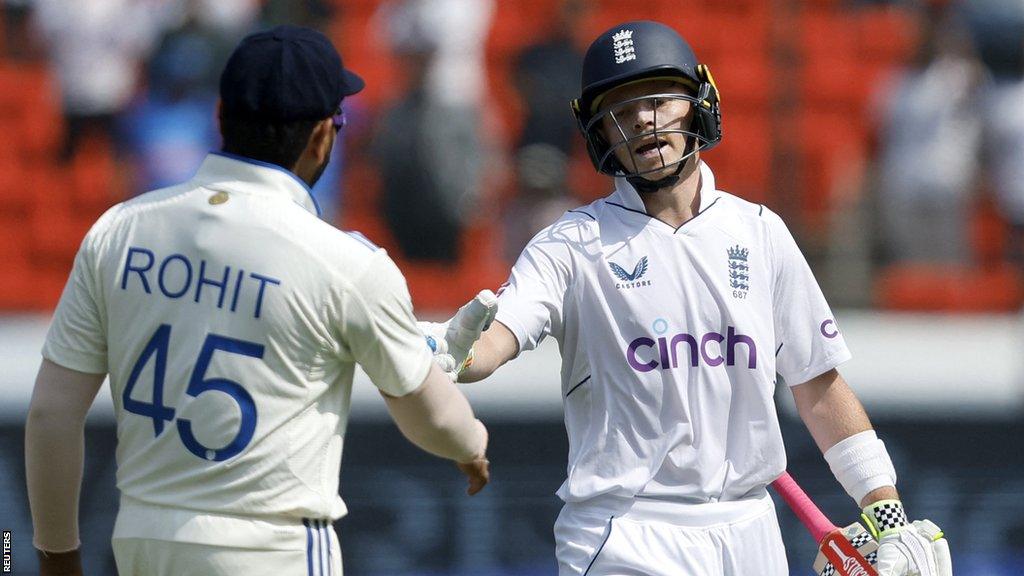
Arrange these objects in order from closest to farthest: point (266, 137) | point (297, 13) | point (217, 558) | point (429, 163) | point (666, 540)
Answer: point (217, 558) < point (266, 137) < point (666, 540) < point (429, 163) < point (297, 13)

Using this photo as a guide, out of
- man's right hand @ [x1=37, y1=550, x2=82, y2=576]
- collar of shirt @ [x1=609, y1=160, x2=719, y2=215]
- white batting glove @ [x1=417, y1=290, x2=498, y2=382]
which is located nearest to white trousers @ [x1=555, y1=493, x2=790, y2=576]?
white batting glove @ [x1=417, y1=290, x2=498, y2=382]

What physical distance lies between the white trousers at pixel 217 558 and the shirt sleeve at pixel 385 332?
36 cm

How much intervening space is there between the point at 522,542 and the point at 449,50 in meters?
3.00

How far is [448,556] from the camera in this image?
7930mm

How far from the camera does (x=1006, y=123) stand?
29.3 feet

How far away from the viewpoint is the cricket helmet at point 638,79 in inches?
158

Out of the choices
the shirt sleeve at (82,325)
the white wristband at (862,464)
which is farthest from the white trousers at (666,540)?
the shirt sleeve at (82,325)

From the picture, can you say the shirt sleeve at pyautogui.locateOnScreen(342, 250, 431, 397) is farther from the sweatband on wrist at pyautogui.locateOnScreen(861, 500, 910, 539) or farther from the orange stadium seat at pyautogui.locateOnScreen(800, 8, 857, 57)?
the orange stadium seat at pyautogui.locateOnScreen(800, 8, 857, 57)

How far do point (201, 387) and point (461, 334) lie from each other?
2.80 ft

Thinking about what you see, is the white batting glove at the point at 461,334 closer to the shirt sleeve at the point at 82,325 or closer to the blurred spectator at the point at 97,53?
the shirt sleeve at the point at 82,325

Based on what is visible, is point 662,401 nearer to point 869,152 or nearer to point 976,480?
point 976,480

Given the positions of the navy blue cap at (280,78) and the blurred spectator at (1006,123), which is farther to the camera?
the blurred spectator at (1006,123)

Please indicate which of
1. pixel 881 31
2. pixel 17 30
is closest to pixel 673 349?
pixel 881 31

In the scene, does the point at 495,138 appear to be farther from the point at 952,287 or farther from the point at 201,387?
the point at 201,387
